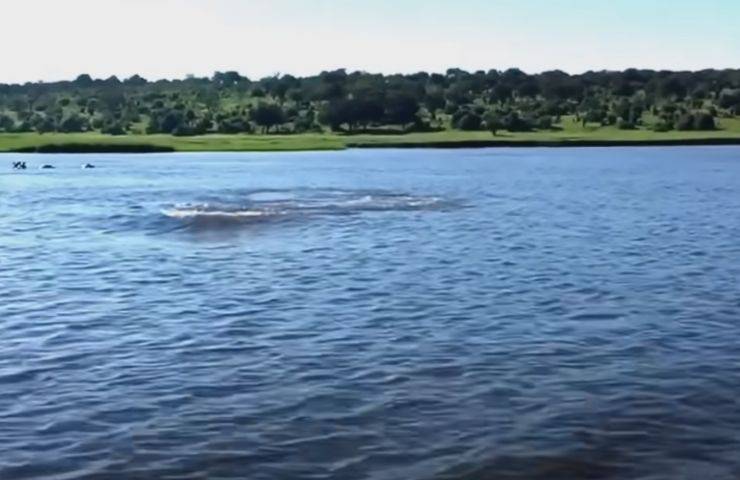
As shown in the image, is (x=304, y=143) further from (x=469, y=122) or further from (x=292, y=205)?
(x=292, y=205)

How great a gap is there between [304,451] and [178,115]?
595ft

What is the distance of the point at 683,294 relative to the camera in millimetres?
24578

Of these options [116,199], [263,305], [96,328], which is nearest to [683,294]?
[263,305]

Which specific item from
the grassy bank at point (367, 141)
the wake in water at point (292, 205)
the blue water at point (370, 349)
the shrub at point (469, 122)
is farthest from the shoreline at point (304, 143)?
the blue water at point (370, 349)

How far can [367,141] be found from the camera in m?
163

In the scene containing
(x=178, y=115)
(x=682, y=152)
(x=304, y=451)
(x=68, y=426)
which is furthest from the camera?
(x=178, y=115)

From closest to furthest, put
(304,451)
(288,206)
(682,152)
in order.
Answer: (304,451) → (288,206) → (682,152)

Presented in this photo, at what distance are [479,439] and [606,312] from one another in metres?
9.56

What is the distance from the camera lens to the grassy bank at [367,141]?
480 ft

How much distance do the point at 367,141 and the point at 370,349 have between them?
145209 millimetres

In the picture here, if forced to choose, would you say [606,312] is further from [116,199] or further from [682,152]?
[682,152]

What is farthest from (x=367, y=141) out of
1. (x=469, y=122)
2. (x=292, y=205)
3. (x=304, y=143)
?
(x=292, y=205)

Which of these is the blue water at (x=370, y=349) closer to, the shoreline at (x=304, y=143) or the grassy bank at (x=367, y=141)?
the shoreline at (x=304, y=143)

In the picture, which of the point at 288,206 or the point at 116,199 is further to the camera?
the point at 116,199
